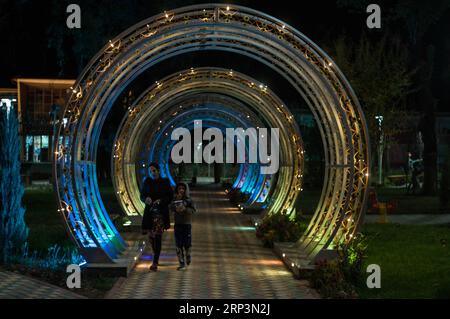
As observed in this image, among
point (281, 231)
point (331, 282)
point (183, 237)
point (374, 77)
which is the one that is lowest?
point (331, 282)

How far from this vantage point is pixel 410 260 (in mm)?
15617

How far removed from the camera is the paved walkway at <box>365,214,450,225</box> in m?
23.8

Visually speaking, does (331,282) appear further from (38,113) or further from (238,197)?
(38,113)

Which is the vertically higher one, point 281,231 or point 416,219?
point 281,231

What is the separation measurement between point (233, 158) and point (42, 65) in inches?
659

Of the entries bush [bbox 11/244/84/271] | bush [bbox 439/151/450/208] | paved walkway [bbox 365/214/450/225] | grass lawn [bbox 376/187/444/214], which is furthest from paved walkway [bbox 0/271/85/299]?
bush [bbox 439/151/450/208]

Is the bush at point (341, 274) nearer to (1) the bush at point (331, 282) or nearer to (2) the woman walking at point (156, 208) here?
(1) the bush at point (331, 282)

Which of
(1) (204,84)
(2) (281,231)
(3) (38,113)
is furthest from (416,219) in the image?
(3) (38,113)

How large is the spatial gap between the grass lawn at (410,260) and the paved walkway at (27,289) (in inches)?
159

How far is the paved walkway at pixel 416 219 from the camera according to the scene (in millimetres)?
23781

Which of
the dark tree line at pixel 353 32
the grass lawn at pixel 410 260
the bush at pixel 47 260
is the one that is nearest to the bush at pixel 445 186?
the grass lawn at pixel 410 260

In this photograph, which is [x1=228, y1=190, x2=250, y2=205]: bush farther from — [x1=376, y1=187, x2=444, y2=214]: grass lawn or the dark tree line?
the dark tree line

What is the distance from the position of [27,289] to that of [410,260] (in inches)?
278

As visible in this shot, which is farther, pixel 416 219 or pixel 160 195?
pixel 416 219
